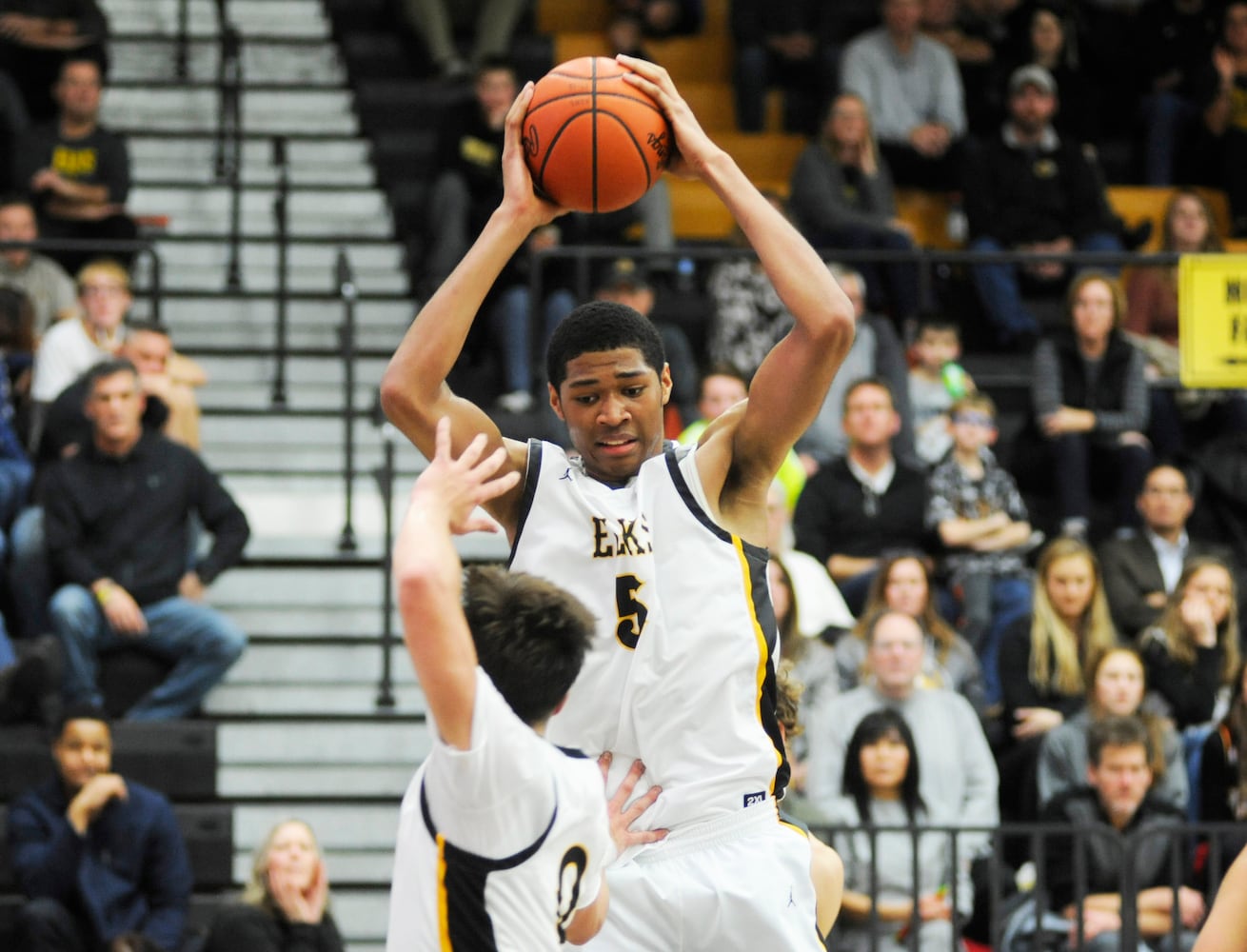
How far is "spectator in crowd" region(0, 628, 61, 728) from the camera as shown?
959 cm

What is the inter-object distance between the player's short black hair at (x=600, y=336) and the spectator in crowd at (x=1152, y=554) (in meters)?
6.19

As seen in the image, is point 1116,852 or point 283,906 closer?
point 283,906

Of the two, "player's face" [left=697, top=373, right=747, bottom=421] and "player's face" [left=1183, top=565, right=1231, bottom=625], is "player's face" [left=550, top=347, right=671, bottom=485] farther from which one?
"player's face" [left=1183, top=565, right=1231, bottom=625]

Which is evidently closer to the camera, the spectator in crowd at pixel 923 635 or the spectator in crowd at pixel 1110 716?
the spectator in crowd at pixel 1110 716

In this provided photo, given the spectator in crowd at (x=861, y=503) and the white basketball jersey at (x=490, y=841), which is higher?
the spectator in crowd at (x=861, y=503)

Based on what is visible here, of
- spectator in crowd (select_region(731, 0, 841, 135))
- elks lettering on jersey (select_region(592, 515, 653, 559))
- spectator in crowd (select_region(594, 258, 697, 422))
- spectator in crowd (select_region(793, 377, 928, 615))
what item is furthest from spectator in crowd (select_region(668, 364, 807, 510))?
elks lettering on jersey (select_region(592, 515, 653, 559))

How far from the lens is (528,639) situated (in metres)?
4.27

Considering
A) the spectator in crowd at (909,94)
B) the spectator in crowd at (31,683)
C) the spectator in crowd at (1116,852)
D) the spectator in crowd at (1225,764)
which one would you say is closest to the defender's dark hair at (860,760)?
the spectator in crowd at (1116,852)

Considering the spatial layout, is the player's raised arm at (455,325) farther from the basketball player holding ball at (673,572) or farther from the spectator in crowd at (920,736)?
the spectator in crowd at (920,736)

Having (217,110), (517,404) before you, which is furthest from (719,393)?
(217,110)

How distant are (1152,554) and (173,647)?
489 centimetres

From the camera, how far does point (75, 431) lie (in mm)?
10648

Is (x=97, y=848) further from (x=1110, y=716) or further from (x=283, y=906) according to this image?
(x=1110, y=716)

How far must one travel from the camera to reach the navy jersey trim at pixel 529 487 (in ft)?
17.2
